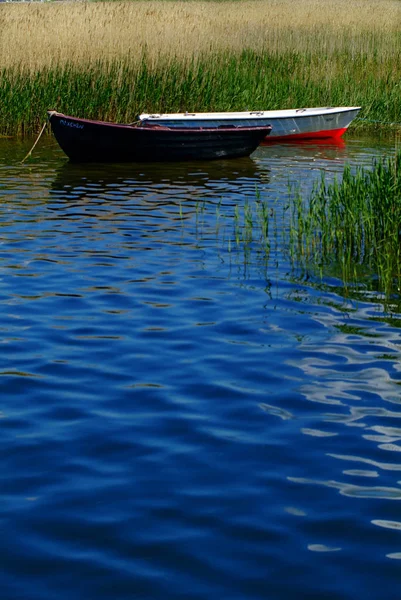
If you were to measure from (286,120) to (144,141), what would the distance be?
458 cm

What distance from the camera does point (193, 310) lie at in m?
8.80

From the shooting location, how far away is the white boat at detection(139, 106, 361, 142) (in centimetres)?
2158

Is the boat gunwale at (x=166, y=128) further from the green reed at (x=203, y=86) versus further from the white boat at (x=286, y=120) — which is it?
the green reed at (x=203, y=86)

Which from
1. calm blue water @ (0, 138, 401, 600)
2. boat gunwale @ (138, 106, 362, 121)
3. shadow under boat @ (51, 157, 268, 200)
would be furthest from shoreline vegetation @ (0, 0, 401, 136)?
calm blue water @ (0, 138, 401, 600)

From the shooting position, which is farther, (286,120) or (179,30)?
(179,30)

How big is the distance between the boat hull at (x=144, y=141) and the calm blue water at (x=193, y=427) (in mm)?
7879

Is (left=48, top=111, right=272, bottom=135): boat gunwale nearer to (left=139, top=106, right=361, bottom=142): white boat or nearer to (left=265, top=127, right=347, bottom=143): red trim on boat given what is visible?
(left=139, top=106, right=361, bottom=142): white boat

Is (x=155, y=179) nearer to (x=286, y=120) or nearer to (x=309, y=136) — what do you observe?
(x=286, y=120)

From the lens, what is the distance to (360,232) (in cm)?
1062

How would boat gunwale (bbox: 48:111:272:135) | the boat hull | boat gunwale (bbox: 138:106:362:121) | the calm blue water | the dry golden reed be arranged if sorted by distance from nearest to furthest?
the calm blue water
boat gunwale (bbox: 48:111:272:135)
the boat hull
boat gunwale (bbox: 138:106:362:121)
the dry golden reed

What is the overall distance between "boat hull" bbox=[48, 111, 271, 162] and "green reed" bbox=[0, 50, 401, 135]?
9.52 feet

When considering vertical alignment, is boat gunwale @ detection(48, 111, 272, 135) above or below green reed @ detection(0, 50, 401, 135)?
below

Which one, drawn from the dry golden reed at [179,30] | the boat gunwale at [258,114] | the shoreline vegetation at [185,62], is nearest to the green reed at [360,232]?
the boat gunwale at [258,114]

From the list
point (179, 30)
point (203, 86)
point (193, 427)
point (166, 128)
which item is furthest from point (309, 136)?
point (193, 427)
